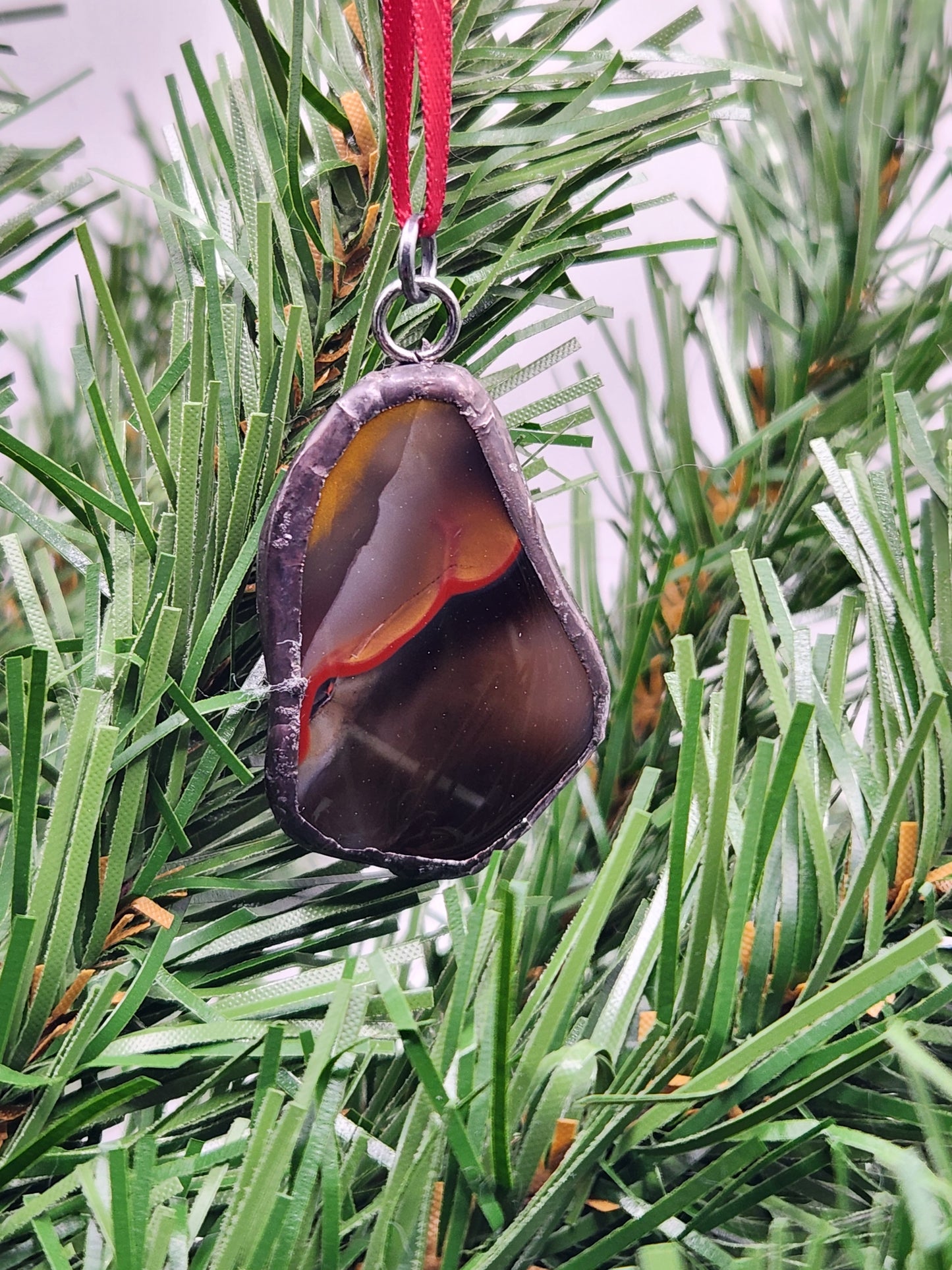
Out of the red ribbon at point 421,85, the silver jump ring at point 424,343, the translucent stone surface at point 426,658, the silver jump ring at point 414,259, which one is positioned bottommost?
the translucent stone surface at point 426,658

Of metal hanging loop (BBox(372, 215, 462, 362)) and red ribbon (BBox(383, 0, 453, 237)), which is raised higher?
red ribbon (BBox(383, 0, 453, 237))

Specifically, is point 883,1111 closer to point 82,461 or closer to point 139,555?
point 139,555

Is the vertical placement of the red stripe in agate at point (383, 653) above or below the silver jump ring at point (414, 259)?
below

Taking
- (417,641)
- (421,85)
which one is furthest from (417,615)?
(421,85)

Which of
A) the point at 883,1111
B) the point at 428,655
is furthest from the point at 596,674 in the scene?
the point at 883,1111

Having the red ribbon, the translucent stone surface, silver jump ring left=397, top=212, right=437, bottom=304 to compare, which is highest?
the red ribbon
